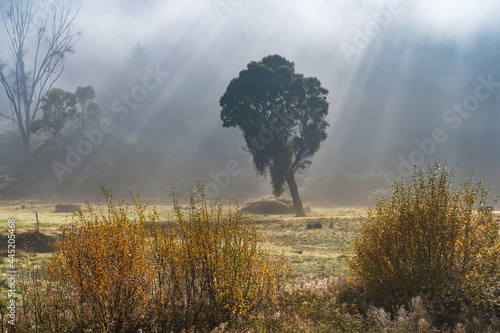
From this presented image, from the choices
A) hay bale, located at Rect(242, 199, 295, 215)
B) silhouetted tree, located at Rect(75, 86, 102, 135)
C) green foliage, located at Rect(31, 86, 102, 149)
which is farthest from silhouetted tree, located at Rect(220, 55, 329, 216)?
silhouetted tree, located at Rect(75, 86, 102, 135)

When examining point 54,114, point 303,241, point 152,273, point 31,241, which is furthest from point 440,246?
point 54,114

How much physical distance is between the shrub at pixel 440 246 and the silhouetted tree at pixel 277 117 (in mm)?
22785

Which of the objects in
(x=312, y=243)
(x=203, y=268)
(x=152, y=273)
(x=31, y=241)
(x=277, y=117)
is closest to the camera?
(x=152, y=273)

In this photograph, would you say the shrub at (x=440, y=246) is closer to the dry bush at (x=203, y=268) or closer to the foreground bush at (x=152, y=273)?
the foreground bush at (x=152, y=273)

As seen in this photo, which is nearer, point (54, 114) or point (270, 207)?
point (270, 207)

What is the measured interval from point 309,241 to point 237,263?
11.1m

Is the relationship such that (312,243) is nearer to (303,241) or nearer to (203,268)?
(303,241)

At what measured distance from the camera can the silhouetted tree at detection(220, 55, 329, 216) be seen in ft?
98.8

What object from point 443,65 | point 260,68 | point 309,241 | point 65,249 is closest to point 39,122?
point 260,68

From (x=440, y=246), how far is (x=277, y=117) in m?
24.5

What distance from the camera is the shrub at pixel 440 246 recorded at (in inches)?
256

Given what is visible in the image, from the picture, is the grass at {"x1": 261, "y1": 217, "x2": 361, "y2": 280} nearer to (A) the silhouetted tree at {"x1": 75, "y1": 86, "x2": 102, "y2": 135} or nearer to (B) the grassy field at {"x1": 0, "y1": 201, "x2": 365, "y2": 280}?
(B) the grassy field at {"x1": 0, "y1": 201, "x2": 365, "y2": 280}

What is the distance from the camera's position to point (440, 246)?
21.8 feet

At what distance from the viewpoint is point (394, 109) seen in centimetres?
8588
